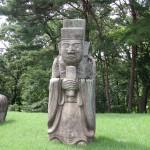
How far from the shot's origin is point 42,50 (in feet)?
66.6

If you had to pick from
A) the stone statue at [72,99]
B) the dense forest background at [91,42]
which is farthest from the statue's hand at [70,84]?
the dense forest background at [91,42]

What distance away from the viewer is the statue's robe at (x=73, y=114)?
684 cm

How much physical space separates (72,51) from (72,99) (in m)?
1.01

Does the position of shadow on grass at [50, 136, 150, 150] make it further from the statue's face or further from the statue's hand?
the statue's face

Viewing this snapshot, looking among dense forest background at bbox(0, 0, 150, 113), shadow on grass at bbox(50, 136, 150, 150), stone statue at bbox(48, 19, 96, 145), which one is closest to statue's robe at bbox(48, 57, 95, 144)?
stone statue at bbox(48, 19, 96, 145)

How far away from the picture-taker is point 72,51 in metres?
6.85

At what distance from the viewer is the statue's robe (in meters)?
6.84

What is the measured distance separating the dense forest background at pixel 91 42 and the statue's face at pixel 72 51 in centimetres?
815

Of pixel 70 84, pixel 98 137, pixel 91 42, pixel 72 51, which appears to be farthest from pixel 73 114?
pixel 91 42

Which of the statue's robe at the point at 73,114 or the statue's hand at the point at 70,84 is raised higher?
the statue's hand at the point at 70,84

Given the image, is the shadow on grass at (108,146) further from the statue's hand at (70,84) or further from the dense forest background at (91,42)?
the dense forest background at (91,42)

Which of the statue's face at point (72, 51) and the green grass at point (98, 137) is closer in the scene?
the green grass at point (98, 137)

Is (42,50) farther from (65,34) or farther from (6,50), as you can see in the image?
(65,34)

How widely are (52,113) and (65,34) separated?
5.53 ft
